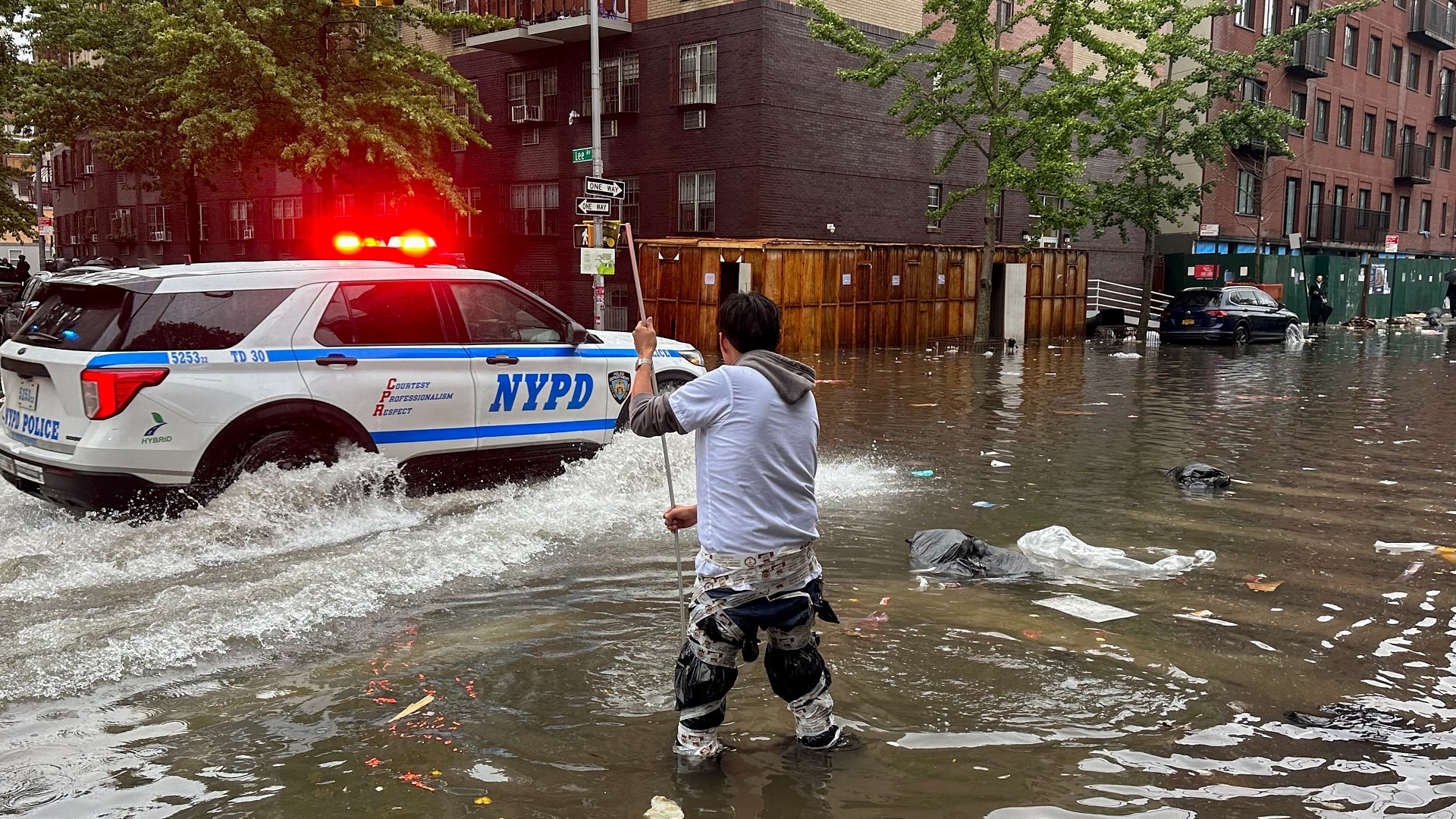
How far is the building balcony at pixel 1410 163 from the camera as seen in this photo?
52.2 metres

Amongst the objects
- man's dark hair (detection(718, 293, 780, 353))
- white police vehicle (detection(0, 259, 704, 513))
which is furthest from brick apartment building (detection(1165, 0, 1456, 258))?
man's dark hair (detection(718, 293, 780, 353))

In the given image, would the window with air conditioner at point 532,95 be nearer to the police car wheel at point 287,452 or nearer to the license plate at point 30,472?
the police car wheel at point 287,452

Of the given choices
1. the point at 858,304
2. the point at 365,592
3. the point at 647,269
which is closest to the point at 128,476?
the point at 365,592

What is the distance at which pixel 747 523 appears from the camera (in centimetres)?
397

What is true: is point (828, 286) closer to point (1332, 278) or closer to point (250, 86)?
point (250, 86)

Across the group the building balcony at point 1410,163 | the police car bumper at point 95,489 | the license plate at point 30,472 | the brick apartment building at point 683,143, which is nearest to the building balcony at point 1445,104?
the building balcony at point 1410,163

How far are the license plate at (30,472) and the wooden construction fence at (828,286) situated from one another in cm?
1769

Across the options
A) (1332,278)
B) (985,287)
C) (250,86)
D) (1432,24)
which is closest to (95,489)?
(250,86)

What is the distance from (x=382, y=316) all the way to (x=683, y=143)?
23.3 meters

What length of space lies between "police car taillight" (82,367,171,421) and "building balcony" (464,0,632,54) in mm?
25009

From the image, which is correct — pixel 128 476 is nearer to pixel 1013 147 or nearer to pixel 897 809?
pixel 897 809

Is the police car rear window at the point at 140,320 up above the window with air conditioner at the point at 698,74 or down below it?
below

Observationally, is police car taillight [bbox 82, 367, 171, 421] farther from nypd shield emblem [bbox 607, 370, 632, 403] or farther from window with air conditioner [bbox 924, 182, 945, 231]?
window with air conditioner [bbox 924, 182, 945, 231]

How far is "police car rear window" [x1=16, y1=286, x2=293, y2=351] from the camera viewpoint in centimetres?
692
